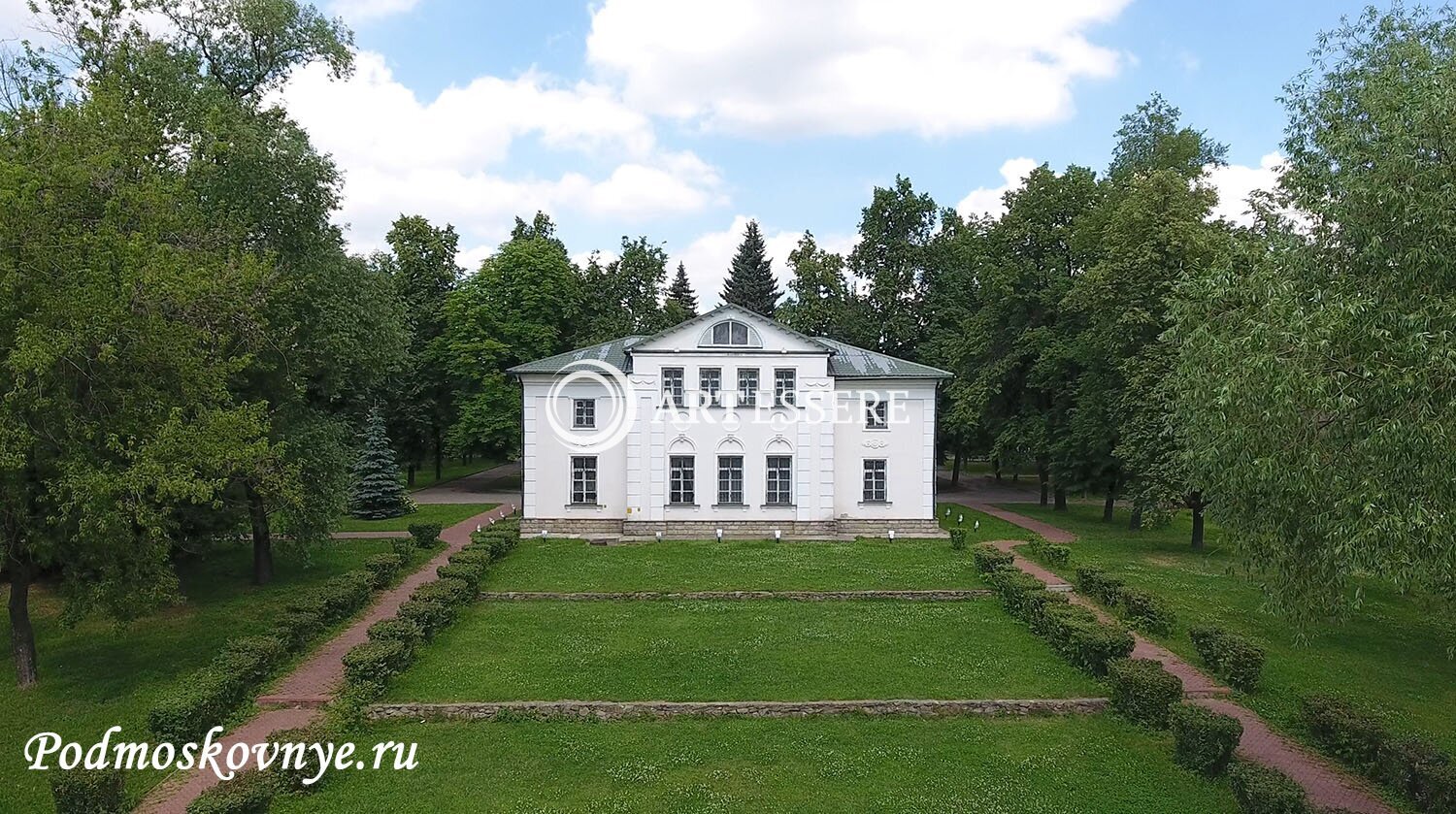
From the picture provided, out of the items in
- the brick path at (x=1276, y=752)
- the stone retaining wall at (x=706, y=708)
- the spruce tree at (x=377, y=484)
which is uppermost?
the spruce tree at (x=377, y=484)

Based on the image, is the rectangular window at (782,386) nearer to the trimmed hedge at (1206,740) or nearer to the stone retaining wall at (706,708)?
the stone retaining wall at (706,708)

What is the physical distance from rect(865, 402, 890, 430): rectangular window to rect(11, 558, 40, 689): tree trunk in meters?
23.7

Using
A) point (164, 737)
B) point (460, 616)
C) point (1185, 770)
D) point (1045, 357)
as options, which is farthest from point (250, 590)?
point (1045, 357)

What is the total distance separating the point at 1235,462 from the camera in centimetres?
1023

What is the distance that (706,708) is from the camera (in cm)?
1305

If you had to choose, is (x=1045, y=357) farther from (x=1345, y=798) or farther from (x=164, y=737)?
(x=164, y=737)

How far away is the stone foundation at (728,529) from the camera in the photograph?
29.0 meters

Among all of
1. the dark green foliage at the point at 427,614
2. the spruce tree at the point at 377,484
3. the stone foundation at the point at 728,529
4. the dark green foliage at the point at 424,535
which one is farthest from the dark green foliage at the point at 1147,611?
the spruce tree at the point at 377,484

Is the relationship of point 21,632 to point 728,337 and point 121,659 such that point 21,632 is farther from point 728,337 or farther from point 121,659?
point 728,337

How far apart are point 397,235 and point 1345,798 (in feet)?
162

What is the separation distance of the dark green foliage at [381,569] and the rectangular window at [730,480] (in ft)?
36.8

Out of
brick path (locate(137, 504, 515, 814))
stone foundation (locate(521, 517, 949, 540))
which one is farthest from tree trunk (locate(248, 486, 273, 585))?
stone foundation (locate(521, 517, 949, 540))

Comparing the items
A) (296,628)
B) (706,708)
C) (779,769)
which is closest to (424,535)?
(296,628)

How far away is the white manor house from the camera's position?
95.6 feet
